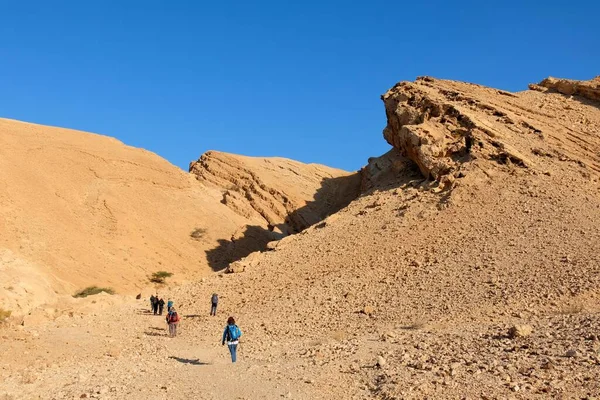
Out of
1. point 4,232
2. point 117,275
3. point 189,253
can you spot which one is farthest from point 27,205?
point 189,253

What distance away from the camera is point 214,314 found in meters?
18.3

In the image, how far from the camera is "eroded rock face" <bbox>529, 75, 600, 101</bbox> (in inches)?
1105

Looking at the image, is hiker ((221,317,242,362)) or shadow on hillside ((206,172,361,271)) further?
shadow on hillside ((206,172,361,271))

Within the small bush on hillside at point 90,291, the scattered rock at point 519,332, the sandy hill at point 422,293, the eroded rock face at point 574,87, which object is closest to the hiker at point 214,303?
the sandy hill at point 422,293

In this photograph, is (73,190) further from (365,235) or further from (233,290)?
(365,235)

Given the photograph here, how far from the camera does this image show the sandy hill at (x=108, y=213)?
24.9m

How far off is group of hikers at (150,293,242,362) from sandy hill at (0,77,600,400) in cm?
40

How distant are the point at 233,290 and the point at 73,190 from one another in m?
14.8

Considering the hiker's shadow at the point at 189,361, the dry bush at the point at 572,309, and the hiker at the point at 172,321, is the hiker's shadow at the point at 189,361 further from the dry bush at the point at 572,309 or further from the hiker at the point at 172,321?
the dry bush at the point at 572,309

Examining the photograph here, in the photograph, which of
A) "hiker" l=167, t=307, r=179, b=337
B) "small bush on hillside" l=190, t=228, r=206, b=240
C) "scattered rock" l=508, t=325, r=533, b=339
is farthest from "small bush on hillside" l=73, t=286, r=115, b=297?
"scattered rock" l=508, t=325, r=533, b=339

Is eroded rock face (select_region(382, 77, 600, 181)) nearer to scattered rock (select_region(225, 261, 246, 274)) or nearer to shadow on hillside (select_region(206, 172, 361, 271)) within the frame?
scattered rock (select_region(225, 261, 246, 274))

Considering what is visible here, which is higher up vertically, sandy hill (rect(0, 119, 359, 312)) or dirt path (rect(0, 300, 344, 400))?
sandy hill (rect(0, 119, 359, 312))

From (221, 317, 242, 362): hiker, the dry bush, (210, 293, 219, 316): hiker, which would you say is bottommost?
the dry bush

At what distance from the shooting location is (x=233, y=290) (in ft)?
67.2
